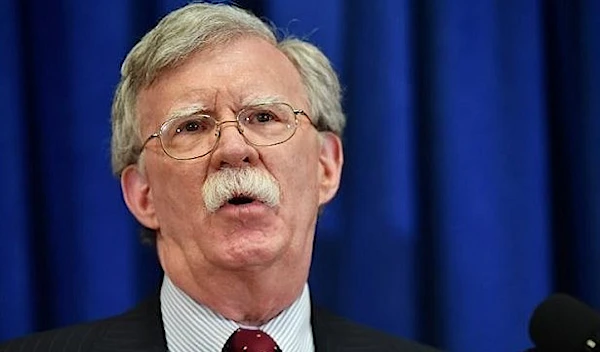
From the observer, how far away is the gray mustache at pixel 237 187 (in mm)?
1340

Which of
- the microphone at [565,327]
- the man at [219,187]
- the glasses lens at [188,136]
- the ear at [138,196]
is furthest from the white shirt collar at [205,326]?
the microphone at [565,327]

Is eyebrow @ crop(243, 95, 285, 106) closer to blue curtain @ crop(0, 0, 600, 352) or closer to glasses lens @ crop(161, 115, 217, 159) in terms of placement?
glasses lens @ crop(161, 115, 217, 159)

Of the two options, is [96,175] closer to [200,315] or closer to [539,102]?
[200,315]

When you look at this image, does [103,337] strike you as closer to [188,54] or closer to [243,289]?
[243,289]

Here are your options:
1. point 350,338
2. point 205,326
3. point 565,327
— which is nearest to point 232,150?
point 205,326

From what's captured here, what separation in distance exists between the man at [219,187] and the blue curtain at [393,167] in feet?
0.57

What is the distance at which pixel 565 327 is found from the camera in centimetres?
112

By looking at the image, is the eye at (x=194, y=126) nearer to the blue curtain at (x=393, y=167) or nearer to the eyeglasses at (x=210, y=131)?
the eyeglasses at (x=210, y=131)

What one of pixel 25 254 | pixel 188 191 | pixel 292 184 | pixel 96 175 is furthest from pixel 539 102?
pixel 25 254

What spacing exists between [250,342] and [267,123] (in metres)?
0.32

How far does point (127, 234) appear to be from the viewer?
1.65 metres

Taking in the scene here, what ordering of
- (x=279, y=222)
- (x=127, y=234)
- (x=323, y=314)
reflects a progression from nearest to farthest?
(x=279, y=222) → (x=323, y=314) → (x=127, y=234)

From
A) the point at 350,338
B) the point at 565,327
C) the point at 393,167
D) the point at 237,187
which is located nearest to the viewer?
the point at 565,327

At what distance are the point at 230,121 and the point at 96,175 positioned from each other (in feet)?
1.19
